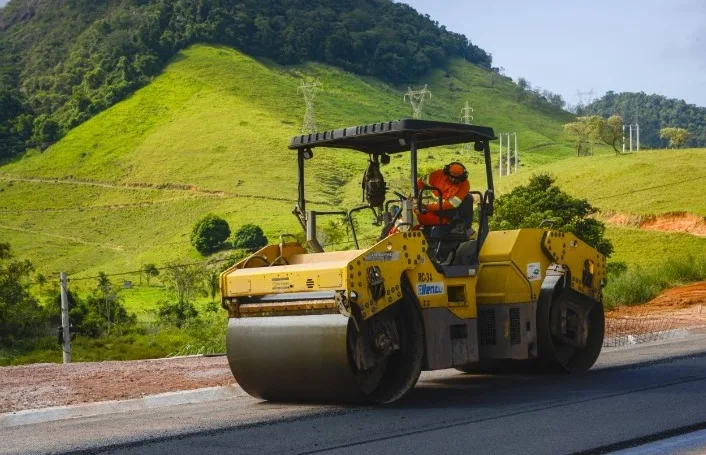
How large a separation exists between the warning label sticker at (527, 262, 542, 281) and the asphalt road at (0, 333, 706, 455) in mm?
1127

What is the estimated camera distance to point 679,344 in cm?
1459

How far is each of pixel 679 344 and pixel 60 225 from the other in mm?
98777

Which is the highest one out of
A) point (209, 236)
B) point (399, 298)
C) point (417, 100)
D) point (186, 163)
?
point (417, 100)

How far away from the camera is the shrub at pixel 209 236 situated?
295ft

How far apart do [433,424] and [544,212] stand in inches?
1538

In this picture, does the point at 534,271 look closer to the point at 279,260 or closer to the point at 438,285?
the point at 438,285

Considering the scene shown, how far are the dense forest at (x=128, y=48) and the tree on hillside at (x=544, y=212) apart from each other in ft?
348

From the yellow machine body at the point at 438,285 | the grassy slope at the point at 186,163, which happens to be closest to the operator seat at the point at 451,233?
the yellow machine body at the point at 438,285

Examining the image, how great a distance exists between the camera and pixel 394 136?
10188mm

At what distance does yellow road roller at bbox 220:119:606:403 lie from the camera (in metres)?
8.98

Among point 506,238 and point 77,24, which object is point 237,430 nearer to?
point 506,238

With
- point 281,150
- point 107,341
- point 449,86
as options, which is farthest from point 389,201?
point 449,86

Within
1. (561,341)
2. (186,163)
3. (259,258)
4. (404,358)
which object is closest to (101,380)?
(259,258)

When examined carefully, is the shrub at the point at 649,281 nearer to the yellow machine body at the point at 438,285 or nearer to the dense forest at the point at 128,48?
the yellow machine body at the point at 438,285
